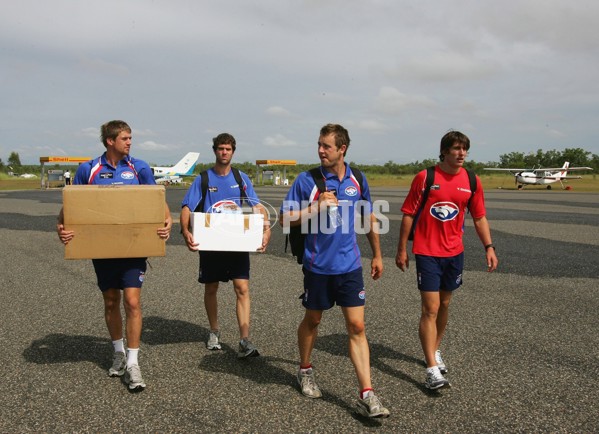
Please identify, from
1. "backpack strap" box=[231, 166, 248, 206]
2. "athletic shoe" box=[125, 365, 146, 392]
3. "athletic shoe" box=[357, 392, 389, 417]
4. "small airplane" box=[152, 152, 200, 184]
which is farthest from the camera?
"small airplane" box=[152, 152, 200, 184]

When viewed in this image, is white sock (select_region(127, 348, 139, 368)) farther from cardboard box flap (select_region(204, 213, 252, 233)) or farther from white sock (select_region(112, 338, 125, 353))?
cardboard box flap (select_region(204, 213, 252, 233))

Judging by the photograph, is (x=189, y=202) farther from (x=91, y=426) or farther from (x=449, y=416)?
(x=449, y=416)

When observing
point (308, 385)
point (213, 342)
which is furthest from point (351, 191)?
point (213, 342)

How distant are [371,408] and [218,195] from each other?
2.30m

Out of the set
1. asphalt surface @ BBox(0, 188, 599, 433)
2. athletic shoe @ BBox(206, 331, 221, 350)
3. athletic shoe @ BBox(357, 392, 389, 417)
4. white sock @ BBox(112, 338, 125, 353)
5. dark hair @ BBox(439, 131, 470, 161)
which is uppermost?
dark hair @ BBox(439, 131, 470, 161)

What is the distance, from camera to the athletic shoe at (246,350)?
449 centimetres

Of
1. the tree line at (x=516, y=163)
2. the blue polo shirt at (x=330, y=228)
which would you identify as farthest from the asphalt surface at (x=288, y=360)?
the tree line at (x=516, y=163)

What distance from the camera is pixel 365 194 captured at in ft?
12.5

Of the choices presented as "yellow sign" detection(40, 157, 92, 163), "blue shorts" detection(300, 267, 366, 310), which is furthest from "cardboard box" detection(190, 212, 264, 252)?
"yellow sign" detection(40, 157, 92, 163)

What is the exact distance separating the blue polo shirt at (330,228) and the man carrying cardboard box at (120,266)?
1.17 meters

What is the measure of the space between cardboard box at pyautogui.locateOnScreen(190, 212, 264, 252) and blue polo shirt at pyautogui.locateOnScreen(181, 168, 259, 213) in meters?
0.36

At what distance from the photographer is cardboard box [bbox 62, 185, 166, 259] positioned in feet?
12.6

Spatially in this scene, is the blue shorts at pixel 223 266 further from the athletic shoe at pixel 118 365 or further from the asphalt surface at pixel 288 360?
the athletic shoe at pixel 118 365

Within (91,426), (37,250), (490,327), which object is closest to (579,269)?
(490,327)
